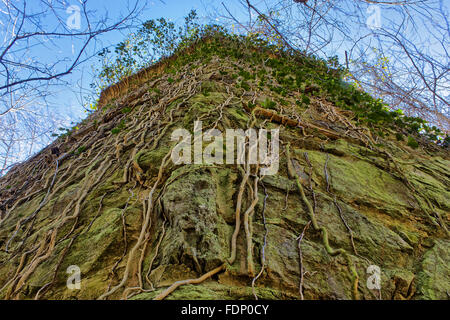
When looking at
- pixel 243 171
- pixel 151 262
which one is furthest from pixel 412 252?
pixel 151 262

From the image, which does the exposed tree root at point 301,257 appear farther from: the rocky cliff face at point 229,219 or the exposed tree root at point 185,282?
the exposed tree root at point 185,282

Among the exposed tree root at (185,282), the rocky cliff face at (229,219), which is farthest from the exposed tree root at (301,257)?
the exposed tree root at (185,282)

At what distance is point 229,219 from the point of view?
1.50 m

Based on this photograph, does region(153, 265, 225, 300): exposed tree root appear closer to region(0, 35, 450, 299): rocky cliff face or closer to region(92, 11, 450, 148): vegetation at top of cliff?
region(0, 35, 450, 299): rocky cliff face

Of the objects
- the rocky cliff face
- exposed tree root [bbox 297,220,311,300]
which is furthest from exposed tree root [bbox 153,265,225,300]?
exposed tree root [bbox 297,220,311,300]

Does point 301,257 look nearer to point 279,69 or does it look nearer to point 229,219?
point 229,219

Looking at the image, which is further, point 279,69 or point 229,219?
point 279,69

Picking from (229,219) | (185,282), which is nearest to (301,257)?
(229,219)

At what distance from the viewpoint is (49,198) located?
2.16 metres

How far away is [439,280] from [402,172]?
113 centimetres

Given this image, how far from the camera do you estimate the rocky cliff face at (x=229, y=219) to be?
3.98 ft

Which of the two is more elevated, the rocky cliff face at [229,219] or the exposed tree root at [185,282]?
the rocky cliff face at [229,219]

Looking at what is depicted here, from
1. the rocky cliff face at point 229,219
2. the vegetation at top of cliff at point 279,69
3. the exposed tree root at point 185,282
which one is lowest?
Answer: the exposed tree root at point 185,282
